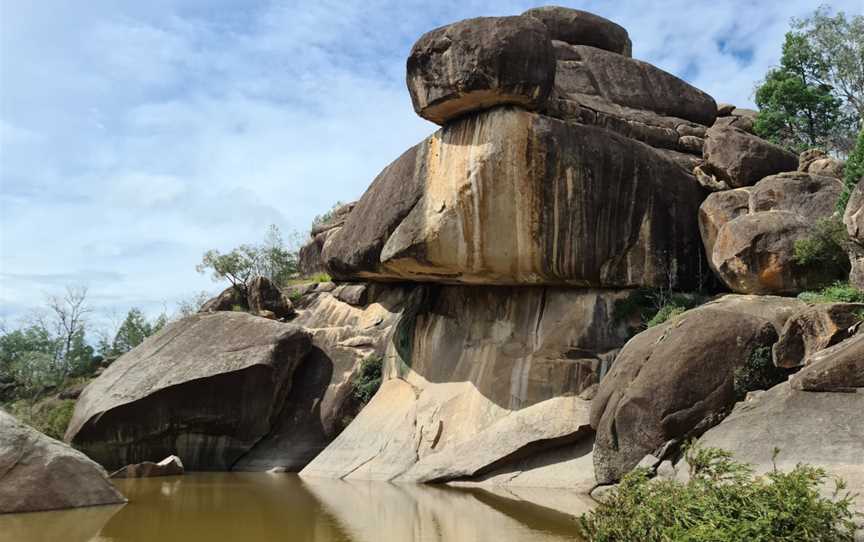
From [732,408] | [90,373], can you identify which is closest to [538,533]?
[732,408]

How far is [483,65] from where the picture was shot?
1775 centimetres

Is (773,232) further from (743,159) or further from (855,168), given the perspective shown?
(743,159)

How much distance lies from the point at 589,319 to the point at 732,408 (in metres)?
6.10

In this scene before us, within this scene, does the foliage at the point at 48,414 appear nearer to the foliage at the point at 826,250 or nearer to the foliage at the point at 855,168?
the foliage at the point at 826,250

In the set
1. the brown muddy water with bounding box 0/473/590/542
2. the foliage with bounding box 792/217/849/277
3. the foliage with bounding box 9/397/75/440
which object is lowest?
the brown muddy water with bounding box 0/473/590/542

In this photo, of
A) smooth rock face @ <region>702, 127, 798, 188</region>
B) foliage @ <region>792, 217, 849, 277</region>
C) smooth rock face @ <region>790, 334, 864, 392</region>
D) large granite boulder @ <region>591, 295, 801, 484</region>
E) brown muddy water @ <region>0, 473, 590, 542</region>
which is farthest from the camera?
smooth rock face @ <region>702, 127, 798, 188</region>

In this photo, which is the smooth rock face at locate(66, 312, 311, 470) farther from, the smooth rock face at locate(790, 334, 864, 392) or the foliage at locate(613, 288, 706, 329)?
the smooth rock face at locate(790, 334, 864, 392)

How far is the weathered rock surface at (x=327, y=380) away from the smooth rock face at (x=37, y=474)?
373 inches

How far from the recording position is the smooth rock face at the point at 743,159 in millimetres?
19594

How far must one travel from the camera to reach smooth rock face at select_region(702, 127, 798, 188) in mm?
19594

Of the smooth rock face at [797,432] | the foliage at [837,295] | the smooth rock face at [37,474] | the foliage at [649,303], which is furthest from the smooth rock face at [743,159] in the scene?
the smooth rock face at [37,474]

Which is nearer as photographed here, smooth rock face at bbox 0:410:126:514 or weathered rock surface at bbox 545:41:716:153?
smooth rock face at bbox 0:410:126:514

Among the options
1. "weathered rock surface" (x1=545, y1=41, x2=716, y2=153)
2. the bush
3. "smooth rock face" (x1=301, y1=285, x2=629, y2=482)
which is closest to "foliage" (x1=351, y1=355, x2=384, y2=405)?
"smooth rock face" (x1=301, y1=285, x2=629, y2=482)

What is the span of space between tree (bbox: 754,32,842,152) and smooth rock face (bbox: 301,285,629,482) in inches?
408
